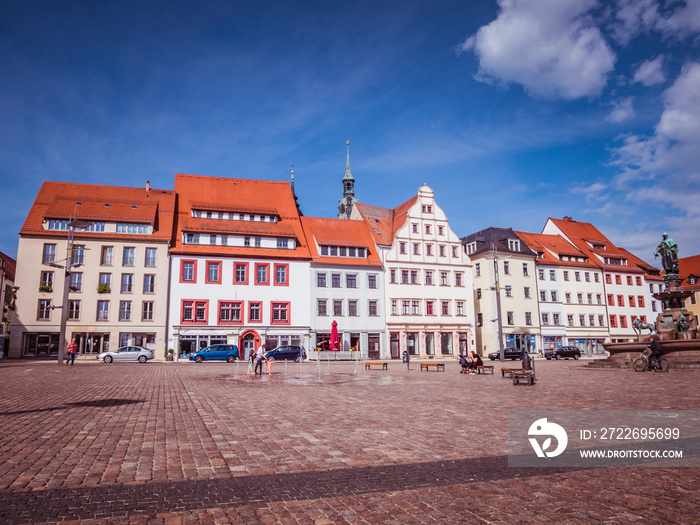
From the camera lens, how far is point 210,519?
14.6 ft

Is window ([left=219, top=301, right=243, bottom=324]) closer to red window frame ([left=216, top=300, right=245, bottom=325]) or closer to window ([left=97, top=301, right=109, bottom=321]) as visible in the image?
red window frame ([left=216, top=300, right=245, bottom=325])

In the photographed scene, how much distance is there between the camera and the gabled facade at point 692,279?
70.7m

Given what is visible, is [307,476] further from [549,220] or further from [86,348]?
[549,220]

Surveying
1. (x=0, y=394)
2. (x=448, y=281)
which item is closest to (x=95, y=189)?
(x=448, y=281)

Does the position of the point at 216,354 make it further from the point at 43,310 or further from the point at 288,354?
the point at 43,310

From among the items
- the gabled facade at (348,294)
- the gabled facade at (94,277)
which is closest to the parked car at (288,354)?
the gabled facade at (348,294)

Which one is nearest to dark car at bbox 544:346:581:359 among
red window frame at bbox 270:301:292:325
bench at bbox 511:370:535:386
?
red window frame at bbox 270:301:292:325

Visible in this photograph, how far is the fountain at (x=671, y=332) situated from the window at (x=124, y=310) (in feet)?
132

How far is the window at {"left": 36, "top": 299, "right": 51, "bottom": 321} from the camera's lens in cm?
4641

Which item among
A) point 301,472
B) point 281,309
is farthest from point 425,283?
point 301,472

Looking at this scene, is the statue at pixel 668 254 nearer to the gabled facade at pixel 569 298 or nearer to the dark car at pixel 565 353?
the dark car at pixel 565 353

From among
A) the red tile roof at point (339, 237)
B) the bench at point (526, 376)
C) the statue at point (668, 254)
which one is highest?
the red tile roof at point (339, 237)

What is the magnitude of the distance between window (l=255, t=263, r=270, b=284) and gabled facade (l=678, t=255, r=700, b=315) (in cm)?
5616

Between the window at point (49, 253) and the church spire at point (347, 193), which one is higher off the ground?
Answer: the church spire at point (347, 193)
